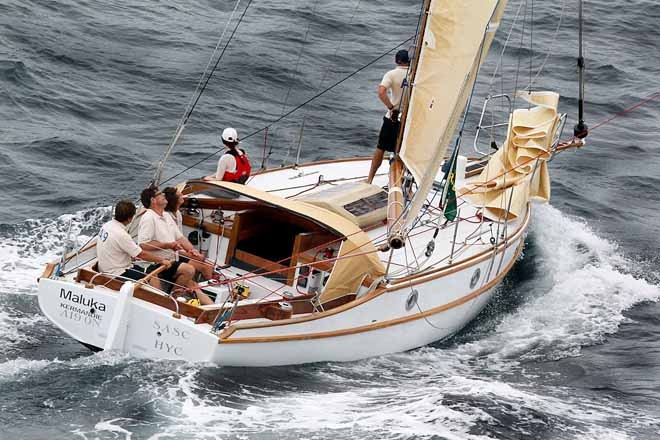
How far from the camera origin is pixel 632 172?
67.2 ft

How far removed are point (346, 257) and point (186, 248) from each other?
1.68 m

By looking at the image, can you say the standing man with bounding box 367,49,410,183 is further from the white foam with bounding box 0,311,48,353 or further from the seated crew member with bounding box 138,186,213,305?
the white foam with bounding box 0,311,48,353

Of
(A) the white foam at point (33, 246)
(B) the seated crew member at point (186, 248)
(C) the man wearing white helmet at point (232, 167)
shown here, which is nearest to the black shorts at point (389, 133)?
(C) the man wearing white helmet at point (232, 167)

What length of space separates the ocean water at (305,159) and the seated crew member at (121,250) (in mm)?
946

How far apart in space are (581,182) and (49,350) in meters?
10.8

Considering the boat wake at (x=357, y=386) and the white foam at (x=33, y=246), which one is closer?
the boat wake at (x=357, y=386)

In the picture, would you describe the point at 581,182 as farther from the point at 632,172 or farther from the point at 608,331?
the point at 608,331

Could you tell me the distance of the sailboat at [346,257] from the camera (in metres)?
Answer: 11.7

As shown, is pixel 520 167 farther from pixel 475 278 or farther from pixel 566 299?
pixel 475 278

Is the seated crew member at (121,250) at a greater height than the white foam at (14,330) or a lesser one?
greater

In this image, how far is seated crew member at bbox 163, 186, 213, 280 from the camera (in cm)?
1260

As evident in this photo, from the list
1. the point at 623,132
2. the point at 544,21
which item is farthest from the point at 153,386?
the point at 544,21

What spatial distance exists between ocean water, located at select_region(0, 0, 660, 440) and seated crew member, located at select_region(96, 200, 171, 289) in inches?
37.2

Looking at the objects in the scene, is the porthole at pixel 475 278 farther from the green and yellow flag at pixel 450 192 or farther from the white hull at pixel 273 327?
the green and yellow flag at pixel 450 192
